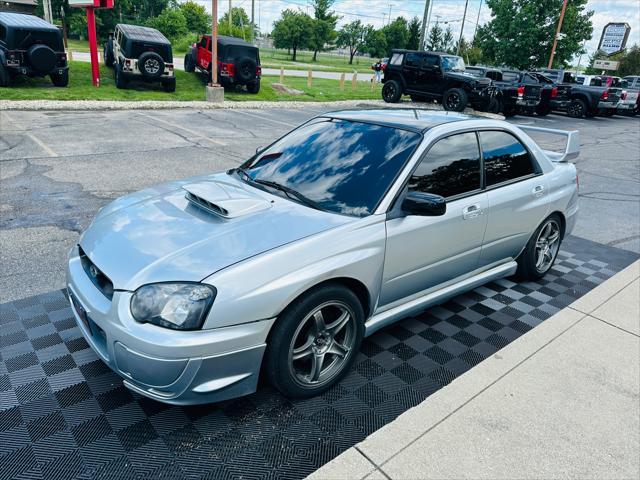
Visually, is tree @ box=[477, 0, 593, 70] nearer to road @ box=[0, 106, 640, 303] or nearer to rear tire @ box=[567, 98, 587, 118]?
rear tire @ box=[567, 98, 587, 118]

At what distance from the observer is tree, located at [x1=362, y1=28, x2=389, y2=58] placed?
265 feet

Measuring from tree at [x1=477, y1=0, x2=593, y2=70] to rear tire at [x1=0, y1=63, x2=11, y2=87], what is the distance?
108 feet

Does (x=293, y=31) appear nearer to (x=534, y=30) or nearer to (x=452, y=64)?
(x=534, y=30)

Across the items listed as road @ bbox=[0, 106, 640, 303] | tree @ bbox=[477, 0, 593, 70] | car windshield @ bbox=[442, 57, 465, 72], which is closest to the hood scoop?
road @ bbox=[0, 106, 640, 303]

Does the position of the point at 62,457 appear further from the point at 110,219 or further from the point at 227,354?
the point at 110,219

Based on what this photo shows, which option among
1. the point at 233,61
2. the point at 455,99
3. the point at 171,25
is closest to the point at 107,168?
the point at 233,61

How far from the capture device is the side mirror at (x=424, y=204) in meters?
2.94

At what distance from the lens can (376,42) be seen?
81250 millimetres

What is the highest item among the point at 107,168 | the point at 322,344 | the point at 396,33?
the point at 396,33

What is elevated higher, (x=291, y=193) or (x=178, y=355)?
(x=291, y=193)

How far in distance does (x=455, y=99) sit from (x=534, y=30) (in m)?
21.4

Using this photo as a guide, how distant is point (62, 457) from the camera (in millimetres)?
2379

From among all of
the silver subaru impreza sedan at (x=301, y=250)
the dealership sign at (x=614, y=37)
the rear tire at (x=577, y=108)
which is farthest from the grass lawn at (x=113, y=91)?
the dealership sign at (x=614, y=37)

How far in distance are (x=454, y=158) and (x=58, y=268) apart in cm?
354
